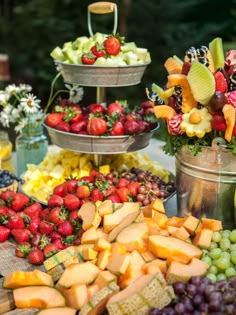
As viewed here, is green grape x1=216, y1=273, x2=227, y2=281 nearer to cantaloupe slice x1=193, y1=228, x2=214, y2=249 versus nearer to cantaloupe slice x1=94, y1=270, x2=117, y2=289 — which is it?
cantaloupe slice x1=193, y1=228, x2=214, y2=249

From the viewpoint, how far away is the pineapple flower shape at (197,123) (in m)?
1.78

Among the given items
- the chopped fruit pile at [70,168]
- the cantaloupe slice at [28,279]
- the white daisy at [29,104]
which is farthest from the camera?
the white daisy at [29,104]

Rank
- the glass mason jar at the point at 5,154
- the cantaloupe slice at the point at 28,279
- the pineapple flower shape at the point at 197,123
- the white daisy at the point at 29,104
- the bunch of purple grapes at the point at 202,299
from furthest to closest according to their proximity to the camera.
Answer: the glass mason jar at the point at 5,154 < the white daisy at the point at 29,104 < the pineapple flower shape at the point at 197,123 < the cantaloupe slice at the point at 28,279 < the bunch of purple grapes at the point at 202,299

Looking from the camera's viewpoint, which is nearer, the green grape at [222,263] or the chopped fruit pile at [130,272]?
the chopped fruit pile at [130,272]

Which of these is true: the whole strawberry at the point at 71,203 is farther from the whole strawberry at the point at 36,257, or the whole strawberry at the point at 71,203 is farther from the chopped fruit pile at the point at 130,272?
the whole strawberry at the point at 36,257

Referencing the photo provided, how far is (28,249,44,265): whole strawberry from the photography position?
5.85ft

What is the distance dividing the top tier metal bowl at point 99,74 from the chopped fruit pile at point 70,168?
40 cm

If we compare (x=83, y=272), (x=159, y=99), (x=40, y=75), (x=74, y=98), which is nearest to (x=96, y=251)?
(x=83, y=272)

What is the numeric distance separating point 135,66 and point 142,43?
4.63 metres

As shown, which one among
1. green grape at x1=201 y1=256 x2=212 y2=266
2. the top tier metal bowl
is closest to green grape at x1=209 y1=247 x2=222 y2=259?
green grape at x1=201 y1=256 x2=212 y2=266

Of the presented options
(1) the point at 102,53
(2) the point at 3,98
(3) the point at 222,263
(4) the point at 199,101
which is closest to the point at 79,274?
(3) the point at 222,263

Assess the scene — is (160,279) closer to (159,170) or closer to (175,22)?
(159,170)

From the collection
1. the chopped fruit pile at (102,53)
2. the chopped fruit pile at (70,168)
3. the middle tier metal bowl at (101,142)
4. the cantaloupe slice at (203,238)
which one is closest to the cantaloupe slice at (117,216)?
the cantaloupe slice at (203,238)

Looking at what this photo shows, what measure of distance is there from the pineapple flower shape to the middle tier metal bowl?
42 centimetres
